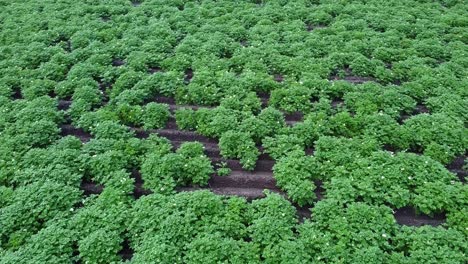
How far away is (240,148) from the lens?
23.4ft

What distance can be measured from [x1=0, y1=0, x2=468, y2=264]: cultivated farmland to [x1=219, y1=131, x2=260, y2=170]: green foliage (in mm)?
24

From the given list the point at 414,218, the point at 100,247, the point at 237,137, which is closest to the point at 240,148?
the point at 237,137

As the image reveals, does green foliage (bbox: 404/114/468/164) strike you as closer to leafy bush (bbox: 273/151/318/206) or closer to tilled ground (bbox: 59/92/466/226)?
tilled ground (bbox: 59/92/466/226)

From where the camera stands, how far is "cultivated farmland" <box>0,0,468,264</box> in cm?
568

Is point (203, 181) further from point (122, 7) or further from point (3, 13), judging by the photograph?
point (3, 13)

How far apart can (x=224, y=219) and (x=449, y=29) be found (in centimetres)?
811

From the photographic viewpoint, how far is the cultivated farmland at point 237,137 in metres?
5.68

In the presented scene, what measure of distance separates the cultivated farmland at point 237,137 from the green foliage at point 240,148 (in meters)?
0.02

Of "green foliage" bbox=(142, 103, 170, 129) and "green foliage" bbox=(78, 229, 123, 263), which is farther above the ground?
"green foliage" bbox=(142, 103, 170, 129)

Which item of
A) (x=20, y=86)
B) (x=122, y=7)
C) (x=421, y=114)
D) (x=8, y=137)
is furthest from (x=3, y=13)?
(x=421, y=114)

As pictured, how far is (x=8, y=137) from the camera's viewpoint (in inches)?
294

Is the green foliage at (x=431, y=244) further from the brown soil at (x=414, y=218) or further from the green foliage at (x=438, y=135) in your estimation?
the green foliage at (x=438, y=135)

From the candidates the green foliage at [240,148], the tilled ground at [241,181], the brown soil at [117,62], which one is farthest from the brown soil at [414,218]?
the brown soil at [117,62]

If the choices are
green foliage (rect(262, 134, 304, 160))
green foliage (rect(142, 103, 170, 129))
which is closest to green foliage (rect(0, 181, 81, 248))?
green foliage (rect(142, 103, 170, 129))
